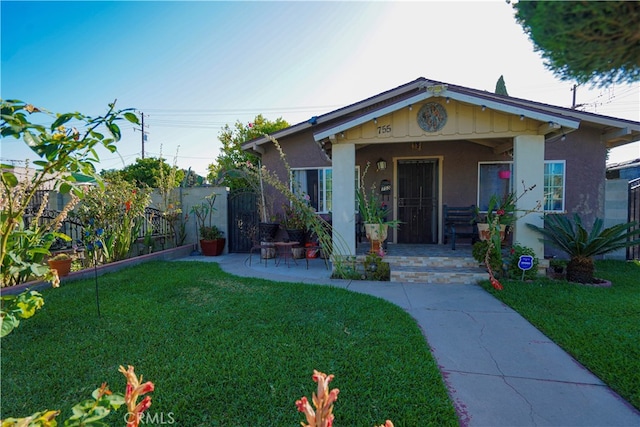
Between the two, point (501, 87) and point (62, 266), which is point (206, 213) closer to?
point (62, 266)

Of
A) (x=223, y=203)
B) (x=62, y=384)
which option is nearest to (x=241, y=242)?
(x=223, y=203)

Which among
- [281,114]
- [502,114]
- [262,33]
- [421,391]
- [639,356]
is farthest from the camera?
[281,114]

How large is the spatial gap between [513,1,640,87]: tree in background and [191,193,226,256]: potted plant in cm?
848

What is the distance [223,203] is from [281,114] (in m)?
11.8

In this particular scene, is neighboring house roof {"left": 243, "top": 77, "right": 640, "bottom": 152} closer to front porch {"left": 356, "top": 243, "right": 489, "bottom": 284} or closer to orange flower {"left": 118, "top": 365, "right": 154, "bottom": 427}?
front porch {"left": 356, "top": 243, "right": 489, "bottom": 284}

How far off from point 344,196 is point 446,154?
12.1ft

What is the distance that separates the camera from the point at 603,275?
6016 mm

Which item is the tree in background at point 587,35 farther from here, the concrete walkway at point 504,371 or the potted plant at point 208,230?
the potted plant at point 208,230

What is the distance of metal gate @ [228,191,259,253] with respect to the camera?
9.09 meters

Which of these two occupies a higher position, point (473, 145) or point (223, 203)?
point (473, 145)

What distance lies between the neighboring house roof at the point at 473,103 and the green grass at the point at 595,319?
2.84 meters

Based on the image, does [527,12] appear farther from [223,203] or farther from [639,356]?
[223,203]

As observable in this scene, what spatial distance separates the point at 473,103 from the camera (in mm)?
5551

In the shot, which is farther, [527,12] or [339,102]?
[339,102]
